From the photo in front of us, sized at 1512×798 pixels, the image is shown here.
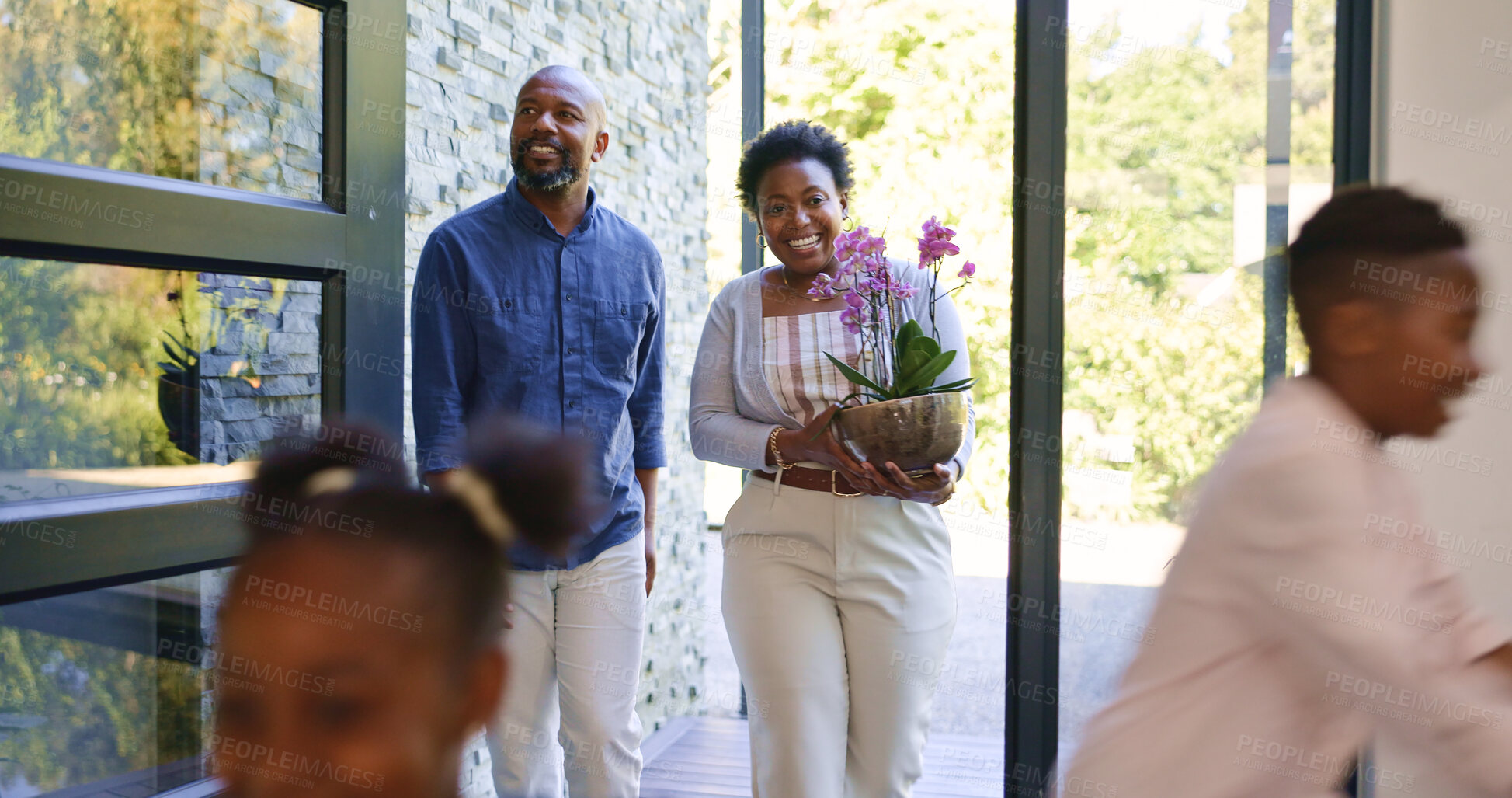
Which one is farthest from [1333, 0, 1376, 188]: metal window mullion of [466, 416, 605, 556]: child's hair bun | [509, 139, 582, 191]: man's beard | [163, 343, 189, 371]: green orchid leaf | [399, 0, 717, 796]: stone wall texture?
[163, 343, 189, 371]: green orchid leaf

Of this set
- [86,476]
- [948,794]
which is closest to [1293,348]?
[948,794]

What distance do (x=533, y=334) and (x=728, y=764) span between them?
6.81 feet

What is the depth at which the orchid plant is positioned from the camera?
176cm

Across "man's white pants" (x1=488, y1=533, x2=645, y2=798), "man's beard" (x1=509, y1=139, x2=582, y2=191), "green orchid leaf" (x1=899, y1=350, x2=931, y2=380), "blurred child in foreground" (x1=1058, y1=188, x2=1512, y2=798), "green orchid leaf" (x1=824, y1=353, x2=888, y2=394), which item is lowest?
"man's white pants" (x1=488, y1=533, x2=645, y2=798)

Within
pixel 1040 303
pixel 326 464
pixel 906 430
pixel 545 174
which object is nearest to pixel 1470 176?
pixel 1040 303

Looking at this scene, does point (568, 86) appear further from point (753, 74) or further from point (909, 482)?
point (753, 74)

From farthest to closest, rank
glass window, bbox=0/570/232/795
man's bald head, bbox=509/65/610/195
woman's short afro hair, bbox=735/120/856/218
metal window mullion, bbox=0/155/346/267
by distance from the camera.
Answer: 1. woman's short afro hair, bbox=735/120/856/218
2. man's bald head, bbox=509/65/610/195
3. glass window, bbox=0/570/232/795
4. metal window mullion, bbox=0/155/346/267

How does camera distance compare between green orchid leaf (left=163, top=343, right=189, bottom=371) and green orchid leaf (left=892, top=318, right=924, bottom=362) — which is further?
green orchid leaf (left=892, top=318, right=924, bottom=362)

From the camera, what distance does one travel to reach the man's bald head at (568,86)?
1969 millimetres

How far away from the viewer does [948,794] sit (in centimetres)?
313

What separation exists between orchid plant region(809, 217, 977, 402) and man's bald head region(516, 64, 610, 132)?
22.7 inches

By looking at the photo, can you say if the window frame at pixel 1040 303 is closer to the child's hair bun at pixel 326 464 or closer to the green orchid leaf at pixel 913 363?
the green orchid leaf at pixel 913 363

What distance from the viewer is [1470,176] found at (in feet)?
6.73

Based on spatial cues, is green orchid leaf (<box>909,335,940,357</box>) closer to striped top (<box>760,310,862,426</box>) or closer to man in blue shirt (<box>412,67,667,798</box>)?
striped top (<box>760,310,862,426</box>)
